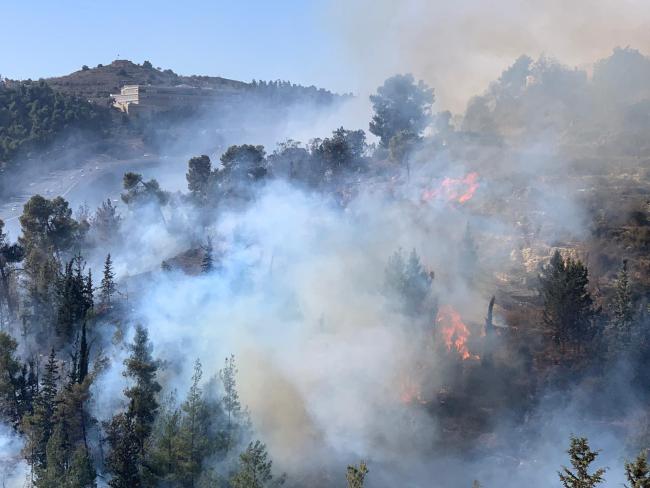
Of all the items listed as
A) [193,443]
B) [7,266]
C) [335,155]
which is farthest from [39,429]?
[335,155]

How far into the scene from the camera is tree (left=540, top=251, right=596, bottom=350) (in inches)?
1574

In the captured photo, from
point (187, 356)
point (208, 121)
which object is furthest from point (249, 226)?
point (208, 121)

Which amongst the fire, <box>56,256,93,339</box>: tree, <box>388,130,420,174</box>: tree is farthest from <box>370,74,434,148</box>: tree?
<box>56,256,93,339</box>: tree

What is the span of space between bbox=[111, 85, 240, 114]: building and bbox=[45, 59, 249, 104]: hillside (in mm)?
4096

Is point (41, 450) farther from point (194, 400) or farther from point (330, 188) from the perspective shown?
point (330, 188)

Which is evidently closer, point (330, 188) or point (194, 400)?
point (194, 400)

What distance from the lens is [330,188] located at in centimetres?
7500

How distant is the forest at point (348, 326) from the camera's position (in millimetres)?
31078

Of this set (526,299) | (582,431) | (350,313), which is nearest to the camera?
(582,431)

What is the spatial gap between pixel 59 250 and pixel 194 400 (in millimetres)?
31039

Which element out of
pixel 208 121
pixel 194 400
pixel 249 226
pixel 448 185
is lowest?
pixel 194 400

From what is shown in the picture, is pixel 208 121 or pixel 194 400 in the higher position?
pixel 208 121

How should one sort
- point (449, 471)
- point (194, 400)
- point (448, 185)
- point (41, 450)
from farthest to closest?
point (448, 185) < point (449, 471) < point (41, 450) < point (194, 400)

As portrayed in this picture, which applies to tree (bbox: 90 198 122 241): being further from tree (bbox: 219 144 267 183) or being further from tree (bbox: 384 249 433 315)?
tree (bbox: 384 249 433 315)
